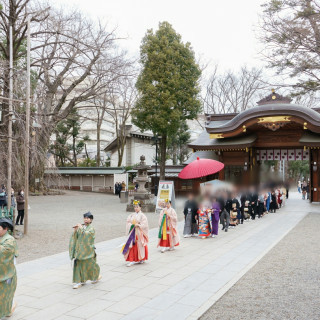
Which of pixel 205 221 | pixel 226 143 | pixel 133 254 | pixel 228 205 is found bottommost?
pixel 133 254

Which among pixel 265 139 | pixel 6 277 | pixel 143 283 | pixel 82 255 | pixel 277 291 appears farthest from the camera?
pixel 265 139

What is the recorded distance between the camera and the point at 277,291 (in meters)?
6.24

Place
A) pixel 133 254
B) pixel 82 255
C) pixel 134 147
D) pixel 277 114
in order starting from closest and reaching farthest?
pixel 82 255 → pixel 133 254 → pixel 277 114 → pixel 134 147

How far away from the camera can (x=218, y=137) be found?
22.7 metres

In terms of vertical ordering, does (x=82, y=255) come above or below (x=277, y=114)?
below

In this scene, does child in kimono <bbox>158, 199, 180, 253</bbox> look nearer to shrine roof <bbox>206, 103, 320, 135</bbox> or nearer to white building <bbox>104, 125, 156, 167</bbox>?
shrine roof <bbox>206, 103, 320, 135</bbox>

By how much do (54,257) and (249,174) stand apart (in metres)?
15.6

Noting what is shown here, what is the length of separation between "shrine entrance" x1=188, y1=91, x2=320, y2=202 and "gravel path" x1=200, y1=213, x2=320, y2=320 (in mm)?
11872

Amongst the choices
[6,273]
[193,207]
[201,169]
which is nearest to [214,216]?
[193,207]

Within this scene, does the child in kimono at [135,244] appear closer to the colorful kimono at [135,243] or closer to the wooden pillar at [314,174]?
the colorful kimono at [135,243]

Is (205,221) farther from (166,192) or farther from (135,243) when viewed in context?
(166,192)

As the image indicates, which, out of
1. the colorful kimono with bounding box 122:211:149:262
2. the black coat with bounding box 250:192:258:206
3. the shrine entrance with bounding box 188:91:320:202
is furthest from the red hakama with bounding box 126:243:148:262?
the shrine entrance with bounding box 188:91:320:202

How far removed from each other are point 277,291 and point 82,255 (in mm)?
3555

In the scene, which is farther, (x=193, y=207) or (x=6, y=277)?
(x=193, y=207)
